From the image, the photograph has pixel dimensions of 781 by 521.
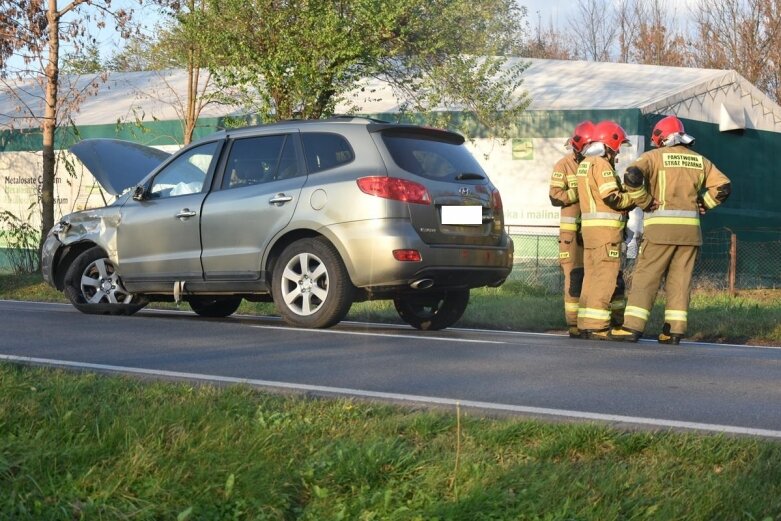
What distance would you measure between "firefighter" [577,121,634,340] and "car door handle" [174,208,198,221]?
10.8 ft

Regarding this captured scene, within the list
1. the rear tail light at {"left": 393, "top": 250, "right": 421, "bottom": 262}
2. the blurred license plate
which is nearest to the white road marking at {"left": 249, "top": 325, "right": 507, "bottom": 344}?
the rear tail light at {"left": 393, "top": 250, "right": 421, "bottom": 262}

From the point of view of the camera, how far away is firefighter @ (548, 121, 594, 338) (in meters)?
10.5

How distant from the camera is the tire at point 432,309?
10641 mm

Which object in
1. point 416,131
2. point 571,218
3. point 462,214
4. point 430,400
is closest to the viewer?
point 430,400

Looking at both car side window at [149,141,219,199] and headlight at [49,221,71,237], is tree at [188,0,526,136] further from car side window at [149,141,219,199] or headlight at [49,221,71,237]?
car side window at [149,141,219,199]

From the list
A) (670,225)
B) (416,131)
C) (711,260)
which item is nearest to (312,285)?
(416,131)

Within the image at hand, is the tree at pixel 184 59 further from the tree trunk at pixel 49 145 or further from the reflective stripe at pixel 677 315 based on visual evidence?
the reflective stripe at pixel 677 315

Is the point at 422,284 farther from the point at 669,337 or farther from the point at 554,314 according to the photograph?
the point at 554,314

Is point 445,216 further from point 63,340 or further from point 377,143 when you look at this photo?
point 63,340

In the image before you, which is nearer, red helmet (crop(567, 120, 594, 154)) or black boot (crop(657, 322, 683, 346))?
black boot (crop(657, 322, 683, 346))

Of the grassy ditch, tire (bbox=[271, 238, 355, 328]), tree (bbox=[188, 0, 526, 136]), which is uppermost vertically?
tree (bbox=[188, 0, 526, 136])

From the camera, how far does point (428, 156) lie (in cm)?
988

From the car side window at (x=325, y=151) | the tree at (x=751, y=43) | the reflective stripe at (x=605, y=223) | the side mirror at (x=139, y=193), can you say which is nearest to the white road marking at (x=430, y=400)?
the car side window at (x=325, y=151)

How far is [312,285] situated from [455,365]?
108 inches
